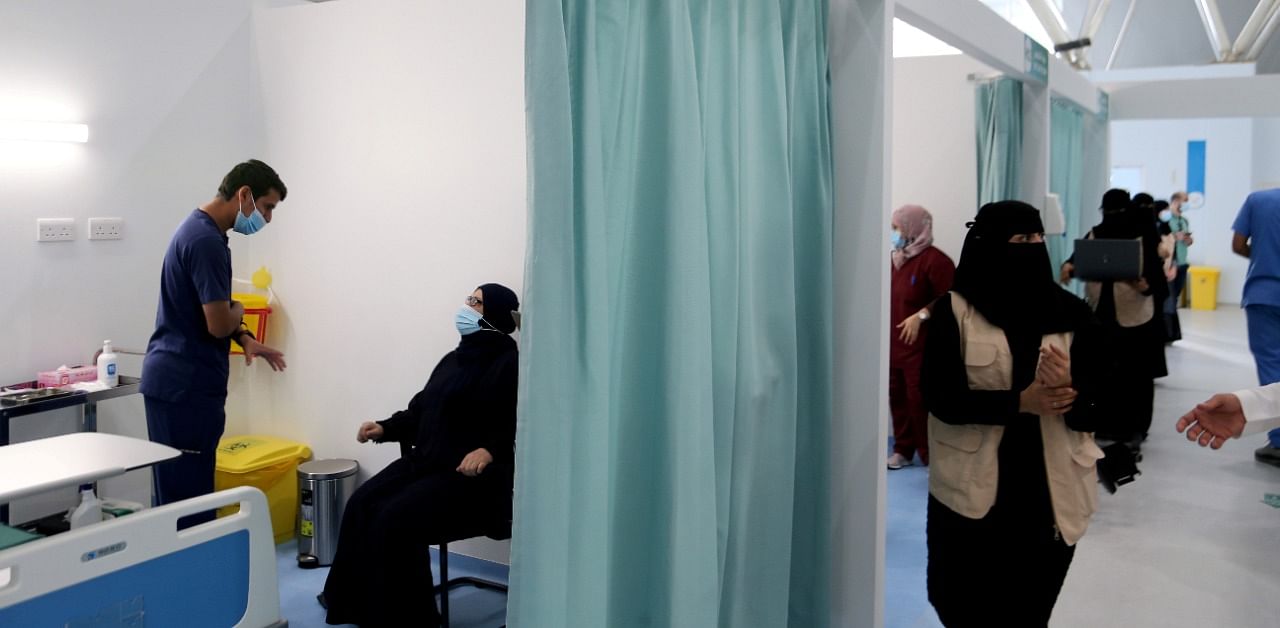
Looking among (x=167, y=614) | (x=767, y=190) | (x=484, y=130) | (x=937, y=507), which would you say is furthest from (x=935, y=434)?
(x=484, y=130)

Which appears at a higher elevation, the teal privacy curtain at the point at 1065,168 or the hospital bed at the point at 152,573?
the teal privacy curtain at the point at 1065,168

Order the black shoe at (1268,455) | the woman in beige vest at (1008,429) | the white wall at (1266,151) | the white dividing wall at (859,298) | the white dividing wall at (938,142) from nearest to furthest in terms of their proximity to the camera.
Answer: the woman in beige vest at (1008,429), the white dividing wall at (859,298), the black shoe at (1268,455), the white dividing wall at (938,142), the white wall at (1266,151)

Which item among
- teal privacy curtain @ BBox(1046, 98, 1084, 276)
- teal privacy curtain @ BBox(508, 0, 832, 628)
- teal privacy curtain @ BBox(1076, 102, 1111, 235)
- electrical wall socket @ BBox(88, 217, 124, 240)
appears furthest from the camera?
teal privacy curtain @ BBox(1076, 102, 1111, 235)

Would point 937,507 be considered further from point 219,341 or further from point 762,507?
point 219,341

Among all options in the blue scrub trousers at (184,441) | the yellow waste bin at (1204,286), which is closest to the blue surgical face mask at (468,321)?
the blue scrub trousers at (184,441)

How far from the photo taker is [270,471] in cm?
433

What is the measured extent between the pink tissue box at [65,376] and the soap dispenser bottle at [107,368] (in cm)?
Answer: 5

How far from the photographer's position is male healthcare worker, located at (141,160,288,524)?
3.45 meters

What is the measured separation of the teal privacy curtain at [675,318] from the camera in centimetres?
180

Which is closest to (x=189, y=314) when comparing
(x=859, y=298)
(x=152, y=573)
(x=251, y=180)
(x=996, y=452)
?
(x=251, y=180)

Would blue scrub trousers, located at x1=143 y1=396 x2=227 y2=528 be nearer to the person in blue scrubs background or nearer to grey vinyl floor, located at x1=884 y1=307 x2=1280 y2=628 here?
grey vinyl floor, located at x1=884 y1=307 x2=1280 y2=628

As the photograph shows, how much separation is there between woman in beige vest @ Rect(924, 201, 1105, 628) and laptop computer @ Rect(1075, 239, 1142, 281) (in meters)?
2.64

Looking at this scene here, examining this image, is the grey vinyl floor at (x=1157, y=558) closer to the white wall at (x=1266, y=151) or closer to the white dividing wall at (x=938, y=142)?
Result: the white dividing wall at (x=938, y=142)

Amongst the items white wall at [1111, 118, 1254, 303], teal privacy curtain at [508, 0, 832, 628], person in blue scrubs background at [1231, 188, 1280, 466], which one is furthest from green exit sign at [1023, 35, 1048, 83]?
A: white wall at [1111, 118, 1254, 303]
